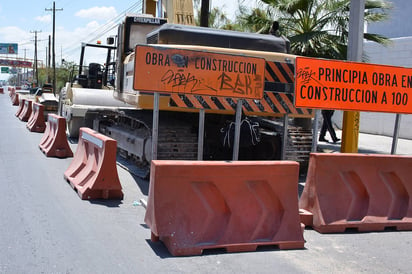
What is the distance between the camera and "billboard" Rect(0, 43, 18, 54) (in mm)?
111688

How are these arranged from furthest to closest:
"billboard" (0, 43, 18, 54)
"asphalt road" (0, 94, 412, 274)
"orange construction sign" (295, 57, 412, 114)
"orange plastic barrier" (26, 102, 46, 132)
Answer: "billboard" (0, 43, 18, 54) < "orange plastic barrier" (26, 102, 46, 132) < "orange construction sign" (295, 57, 412, 114) < "asphalt road" (0, 94, 412, 274)

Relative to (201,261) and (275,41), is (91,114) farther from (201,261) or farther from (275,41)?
(201,261)

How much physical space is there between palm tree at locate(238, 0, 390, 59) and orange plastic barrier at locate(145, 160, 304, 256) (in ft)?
26.3

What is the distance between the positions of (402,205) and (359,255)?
156 cm

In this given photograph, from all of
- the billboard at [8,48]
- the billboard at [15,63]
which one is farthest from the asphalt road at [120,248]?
the billboard at [15,63]

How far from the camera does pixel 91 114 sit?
46.5 feet

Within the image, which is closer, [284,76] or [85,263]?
[85,263]

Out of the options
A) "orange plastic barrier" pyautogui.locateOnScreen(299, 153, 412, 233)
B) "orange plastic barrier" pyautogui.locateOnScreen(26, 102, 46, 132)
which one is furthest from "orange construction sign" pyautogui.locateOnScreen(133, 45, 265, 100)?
"orange plastic barrier" pyautogui.locateOnScreen(26, 102, 46, 132)

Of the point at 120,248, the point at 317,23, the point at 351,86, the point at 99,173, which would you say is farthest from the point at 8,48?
the point at 120,248

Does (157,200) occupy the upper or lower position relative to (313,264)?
upper

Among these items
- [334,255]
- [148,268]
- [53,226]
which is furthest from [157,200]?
[334,255]

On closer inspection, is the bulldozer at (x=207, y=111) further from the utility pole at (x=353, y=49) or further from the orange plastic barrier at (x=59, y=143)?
the orange plastic barrier at (x=59, y=143)

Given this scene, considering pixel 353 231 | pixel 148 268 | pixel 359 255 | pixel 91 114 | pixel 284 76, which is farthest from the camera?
pixel 91 114

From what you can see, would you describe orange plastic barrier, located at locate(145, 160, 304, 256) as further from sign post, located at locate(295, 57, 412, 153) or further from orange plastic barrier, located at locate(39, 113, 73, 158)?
orange plastic barrier, located at locate(39, 113, 73, 158)
